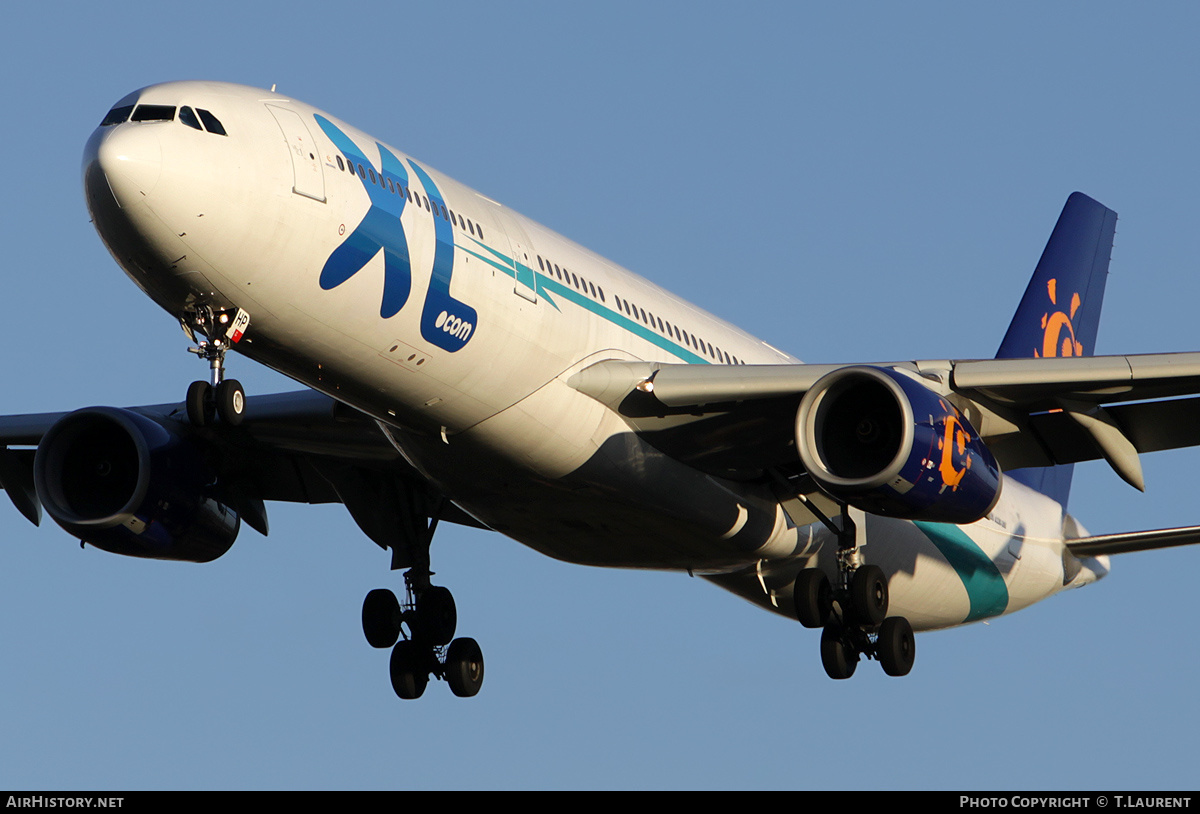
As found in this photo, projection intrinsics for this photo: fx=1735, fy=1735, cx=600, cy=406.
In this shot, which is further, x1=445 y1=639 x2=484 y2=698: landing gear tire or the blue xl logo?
x1=445 y1=639 x2=484 y2=698: landing gear tire

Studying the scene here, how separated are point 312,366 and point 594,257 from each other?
17.9 ft

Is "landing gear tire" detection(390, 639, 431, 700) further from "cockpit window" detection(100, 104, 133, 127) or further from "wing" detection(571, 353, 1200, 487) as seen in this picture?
"cockpit window" detection(100, 104, 133, 127)

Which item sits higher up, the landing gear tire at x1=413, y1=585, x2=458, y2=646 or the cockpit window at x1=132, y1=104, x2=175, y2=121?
the cockpit window at x1=132, y1=104, x2=175, y2=121

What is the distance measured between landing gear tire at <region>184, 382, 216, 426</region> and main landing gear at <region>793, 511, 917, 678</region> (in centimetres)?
976

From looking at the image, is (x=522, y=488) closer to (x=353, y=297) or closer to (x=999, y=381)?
(x=353, y=297)

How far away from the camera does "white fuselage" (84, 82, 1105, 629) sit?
1858cm

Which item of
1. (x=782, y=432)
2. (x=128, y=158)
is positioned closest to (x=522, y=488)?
(x=782, y=432)

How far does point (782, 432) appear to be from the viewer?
2319cm

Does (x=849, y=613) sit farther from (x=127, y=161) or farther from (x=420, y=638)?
(x=127, y=161)

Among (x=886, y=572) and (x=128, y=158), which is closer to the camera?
(x=128, y=158)

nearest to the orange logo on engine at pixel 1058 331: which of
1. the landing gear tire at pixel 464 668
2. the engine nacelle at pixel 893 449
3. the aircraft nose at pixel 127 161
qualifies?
the engine nacelle at pixel 893 449

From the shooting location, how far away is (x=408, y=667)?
2688 centimetres

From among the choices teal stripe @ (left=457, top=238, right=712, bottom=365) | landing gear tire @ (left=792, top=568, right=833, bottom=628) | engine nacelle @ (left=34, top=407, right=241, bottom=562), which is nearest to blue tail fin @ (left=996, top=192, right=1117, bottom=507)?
landing gear tire @ (left=792, top=568, right=833, bottom=628)

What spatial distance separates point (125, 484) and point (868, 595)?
37.0 ft
